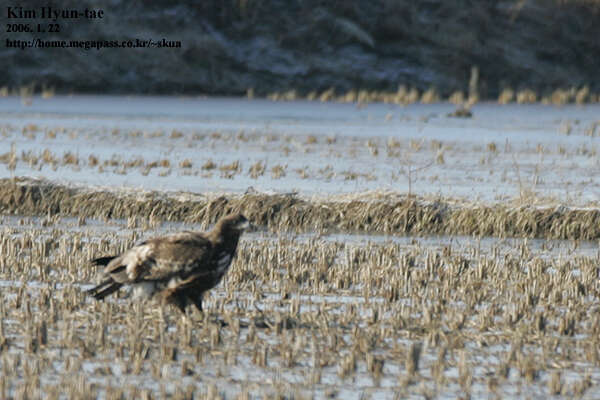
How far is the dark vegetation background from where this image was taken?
43656 millimetres

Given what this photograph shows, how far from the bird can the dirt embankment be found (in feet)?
17.1

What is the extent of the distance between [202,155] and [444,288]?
12.0m

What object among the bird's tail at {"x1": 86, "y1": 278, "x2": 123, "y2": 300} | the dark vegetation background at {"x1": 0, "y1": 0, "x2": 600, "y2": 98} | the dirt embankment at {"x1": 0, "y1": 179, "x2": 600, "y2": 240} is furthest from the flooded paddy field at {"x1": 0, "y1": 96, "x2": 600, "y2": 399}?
the dark vegetation background at {"x1": 0, "y1": 0, "x2": 600, "y2": 98}

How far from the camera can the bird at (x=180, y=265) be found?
23.6ft

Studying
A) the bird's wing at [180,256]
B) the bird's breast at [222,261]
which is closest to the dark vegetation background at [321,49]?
the bird's wing at [180,256]

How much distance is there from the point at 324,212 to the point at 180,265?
5.95 metres

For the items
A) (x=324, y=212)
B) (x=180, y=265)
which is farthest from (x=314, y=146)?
(x=180, y=265)

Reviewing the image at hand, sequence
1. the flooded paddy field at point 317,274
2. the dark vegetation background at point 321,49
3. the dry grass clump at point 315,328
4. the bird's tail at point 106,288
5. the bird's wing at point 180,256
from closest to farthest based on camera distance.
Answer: the dry grass clump at point 315,328, the flooded paddy field at point 317,274, the bird's wing at point 180,256, the bird's tail at point 106,288, the dark vegetation background at point 321,49

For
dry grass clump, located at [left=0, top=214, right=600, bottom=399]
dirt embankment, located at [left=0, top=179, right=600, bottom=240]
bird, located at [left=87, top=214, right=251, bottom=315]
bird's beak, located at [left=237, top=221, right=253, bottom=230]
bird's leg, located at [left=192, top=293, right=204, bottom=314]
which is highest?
bird's beak, located at [left=237, top=221, right=253, bottom=230]

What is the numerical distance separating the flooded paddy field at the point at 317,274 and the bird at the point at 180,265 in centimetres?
20

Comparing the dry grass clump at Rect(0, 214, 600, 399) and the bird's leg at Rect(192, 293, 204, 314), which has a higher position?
the bird's leg at Rect(192, 293, 204, 314)

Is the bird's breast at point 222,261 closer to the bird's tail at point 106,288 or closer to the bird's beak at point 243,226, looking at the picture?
the bird's beak at point 243,226

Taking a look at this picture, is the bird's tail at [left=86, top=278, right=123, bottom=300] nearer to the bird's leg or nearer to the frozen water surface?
the bird's leg

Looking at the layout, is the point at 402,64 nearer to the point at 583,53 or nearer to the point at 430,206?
the point at 583,53
